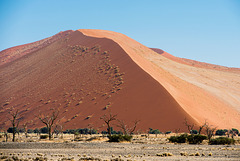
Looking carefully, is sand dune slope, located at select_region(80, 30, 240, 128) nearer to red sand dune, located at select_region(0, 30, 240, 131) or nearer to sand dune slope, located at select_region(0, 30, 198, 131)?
red sand dune, located at select_region(0, 30, 240, 131)

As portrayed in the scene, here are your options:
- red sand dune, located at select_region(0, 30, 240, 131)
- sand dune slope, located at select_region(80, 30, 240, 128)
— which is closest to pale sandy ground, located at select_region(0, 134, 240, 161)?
red sand dune, located at select_region(0, 30, 240, 131)

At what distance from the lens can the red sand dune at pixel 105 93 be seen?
54000 millimetres

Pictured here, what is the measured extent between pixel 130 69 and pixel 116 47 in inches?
644

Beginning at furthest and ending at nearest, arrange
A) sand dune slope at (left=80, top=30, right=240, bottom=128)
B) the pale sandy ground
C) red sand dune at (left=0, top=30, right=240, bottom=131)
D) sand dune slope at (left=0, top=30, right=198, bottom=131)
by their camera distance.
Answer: sand dune slope at (left=80, top=30, right=240, bottom=128)
red sand dune at (left=0, top=30, right=240, bottom=131)
sand dune slope at (left=0, top=30, right=198, bottom=131)
the pale sandy ground

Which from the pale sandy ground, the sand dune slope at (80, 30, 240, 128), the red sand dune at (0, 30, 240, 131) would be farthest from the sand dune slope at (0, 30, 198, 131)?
the pale sandy ground

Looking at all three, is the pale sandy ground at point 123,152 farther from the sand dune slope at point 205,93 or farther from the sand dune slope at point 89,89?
the sand dune slope at point 205,93

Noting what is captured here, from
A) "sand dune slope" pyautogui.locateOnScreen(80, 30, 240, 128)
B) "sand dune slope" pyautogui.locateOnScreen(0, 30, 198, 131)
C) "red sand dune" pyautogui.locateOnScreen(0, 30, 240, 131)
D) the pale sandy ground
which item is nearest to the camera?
the pale sandy ground

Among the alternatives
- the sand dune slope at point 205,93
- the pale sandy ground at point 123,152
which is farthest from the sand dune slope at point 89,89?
the pale sandy ground at point 123,152

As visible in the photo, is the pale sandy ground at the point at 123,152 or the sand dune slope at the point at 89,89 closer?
the pale sandy ground at the point at 123,152

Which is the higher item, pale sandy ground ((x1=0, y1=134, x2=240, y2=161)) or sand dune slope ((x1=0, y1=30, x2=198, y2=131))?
sand dune slope ((x1=0, y1=30, x2=198, y2=131))

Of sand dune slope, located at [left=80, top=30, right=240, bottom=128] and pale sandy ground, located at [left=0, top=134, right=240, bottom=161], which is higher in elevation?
sand dune slope, located at [left=80, top=30, right=240, bottom=128]

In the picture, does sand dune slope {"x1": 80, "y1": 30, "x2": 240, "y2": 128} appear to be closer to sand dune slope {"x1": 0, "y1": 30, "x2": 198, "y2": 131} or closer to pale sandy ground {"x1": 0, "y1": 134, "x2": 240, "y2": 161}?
sand dune slope {"x1": 0, "y1": 30, "x2": 198, "y2": 131}

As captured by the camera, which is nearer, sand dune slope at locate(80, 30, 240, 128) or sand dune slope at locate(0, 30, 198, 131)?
sand dune slope at locate(0, 30, 198, 131)

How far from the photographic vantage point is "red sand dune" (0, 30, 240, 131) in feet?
177
